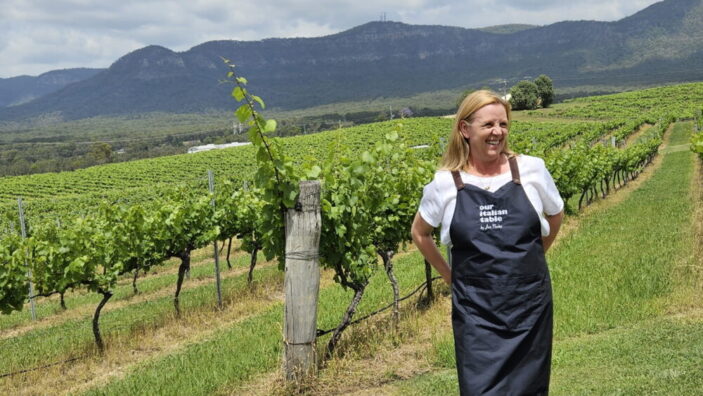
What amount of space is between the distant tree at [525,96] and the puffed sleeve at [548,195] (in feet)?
307

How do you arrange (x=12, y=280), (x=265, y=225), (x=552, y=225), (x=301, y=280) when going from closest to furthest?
(x=552, y=225)
(x=301, y=280)
(x=265, y=225)
(x=12, y=280)

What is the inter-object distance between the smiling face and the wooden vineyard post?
221 cm

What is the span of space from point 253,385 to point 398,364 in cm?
132

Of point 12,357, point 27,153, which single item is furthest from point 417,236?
point 27,153

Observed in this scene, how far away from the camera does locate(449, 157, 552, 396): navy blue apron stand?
8.72 ft

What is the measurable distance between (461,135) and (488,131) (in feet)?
0.52

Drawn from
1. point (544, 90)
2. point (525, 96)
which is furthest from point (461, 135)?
point (544, 90)

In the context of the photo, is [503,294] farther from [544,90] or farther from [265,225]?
[544,90]

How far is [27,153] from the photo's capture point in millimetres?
134625

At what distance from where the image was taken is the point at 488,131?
2775 mm

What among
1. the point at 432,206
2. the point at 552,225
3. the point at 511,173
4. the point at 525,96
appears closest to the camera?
the point at 511,173

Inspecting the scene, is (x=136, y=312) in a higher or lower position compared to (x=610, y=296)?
lower

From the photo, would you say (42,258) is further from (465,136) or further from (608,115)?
(608,115)

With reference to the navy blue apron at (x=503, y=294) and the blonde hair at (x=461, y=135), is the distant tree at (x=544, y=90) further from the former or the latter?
the navy blue apron at (x=503, y=294)
